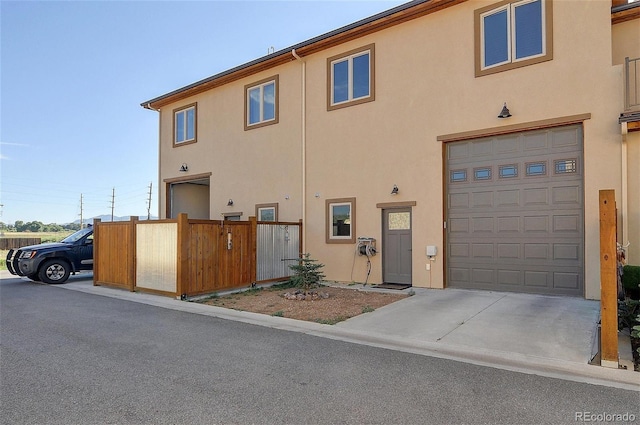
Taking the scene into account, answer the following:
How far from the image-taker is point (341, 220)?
446 inches

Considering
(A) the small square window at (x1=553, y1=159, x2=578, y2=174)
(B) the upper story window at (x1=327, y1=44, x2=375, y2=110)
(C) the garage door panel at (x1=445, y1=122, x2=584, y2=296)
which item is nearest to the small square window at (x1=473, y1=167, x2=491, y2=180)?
(C) the garage door panel at (x1=445, y1=122, x2=584, y2=296)

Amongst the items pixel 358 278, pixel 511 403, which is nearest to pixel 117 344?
pixel 511 403

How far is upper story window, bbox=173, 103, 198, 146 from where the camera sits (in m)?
15.5

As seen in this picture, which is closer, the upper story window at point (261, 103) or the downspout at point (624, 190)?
the downspout at point (624, 190)

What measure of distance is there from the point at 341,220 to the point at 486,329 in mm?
6113

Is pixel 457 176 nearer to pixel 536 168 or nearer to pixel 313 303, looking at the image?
pixel 536 168

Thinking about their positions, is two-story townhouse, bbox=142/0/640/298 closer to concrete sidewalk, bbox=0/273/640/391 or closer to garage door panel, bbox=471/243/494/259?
garage door panel, bbox=471/243/494/259

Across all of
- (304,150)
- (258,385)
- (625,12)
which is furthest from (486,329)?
(304,150)

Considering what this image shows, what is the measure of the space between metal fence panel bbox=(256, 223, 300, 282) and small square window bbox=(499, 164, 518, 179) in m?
5.98

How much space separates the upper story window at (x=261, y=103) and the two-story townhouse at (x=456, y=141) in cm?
6

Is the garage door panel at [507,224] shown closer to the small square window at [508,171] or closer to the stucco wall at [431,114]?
the small square window at [508,171]

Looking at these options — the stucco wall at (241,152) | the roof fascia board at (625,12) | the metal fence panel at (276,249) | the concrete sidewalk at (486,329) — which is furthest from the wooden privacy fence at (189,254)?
the roof fascia board at (625,12)

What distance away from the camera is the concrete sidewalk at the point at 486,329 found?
4316 mm

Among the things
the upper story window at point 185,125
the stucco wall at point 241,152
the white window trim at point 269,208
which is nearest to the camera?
the stucco wall at point 241,152
